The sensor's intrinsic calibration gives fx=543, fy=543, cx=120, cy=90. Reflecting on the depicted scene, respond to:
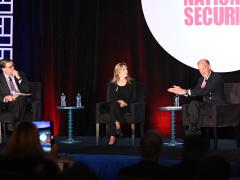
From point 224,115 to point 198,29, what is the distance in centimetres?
159

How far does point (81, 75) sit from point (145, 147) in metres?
5.19

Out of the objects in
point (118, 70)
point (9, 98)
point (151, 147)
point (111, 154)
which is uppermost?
point (118, 70)

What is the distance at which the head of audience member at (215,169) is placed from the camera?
8.68 ft

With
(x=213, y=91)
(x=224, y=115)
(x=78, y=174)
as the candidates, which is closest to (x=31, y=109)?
(x=213, y=91)

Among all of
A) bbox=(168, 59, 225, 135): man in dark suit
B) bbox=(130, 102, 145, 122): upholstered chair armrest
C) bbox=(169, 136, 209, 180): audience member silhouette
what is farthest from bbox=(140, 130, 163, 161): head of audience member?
bbox=(130, 102, 145, 122): upholstered chair armrest

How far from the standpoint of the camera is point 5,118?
7.09m

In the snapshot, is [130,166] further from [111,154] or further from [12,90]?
[12,90]

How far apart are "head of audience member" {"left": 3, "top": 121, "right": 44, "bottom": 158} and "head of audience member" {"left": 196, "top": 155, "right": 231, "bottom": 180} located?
2.68 feet

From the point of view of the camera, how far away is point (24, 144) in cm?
275

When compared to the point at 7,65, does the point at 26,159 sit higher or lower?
lower

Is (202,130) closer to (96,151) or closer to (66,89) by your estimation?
(96,151)

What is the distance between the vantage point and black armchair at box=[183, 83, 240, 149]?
6.56 metres

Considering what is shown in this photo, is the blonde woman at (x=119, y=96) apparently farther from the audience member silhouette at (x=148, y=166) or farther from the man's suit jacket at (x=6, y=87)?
the audience member silhouette at (x=148, y=166)

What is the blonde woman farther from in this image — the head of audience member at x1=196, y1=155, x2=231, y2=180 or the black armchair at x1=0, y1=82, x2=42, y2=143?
the head of audience member at x1=196, y1=155, x2=231, y2=180
